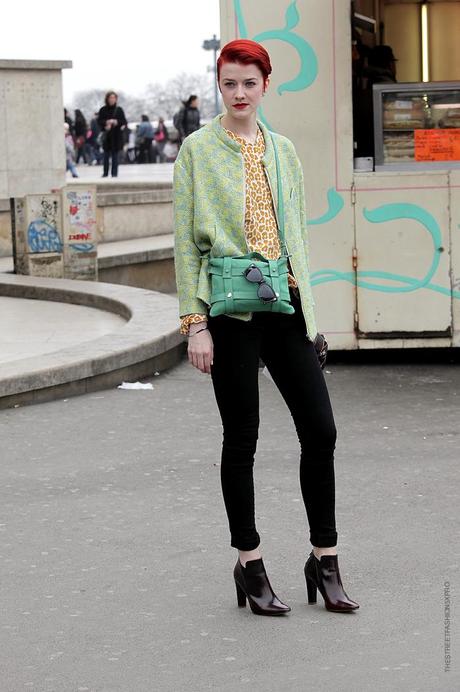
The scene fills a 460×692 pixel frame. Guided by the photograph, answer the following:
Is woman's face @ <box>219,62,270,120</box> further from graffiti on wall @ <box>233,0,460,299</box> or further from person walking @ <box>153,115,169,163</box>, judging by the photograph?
person walking @ <box>153,115,169,163</box>

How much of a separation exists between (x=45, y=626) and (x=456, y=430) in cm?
335

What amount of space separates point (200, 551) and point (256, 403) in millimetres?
969

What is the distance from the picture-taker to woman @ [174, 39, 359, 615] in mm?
4098

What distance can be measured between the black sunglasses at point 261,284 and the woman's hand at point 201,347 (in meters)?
0.21

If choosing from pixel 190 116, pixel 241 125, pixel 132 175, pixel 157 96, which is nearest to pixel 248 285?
pixel 241 125

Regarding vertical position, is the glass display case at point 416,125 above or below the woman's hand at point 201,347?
above

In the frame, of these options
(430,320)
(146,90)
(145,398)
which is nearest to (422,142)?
(430,320)

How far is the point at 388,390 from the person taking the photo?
825cm

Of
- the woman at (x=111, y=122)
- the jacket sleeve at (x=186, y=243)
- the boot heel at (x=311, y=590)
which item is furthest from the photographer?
the woman at (x=111, y=122)

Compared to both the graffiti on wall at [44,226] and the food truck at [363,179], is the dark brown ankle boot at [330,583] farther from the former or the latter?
the graffiti on wall at [44,226]

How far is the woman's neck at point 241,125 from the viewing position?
4.17m

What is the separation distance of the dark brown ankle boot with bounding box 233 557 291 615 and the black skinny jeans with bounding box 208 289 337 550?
6cm

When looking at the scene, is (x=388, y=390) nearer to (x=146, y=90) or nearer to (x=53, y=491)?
(x=53, y=491)

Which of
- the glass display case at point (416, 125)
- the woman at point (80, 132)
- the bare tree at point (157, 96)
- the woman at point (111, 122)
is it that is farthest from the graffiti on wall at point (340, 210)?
the bare tree at point (157, 96)
